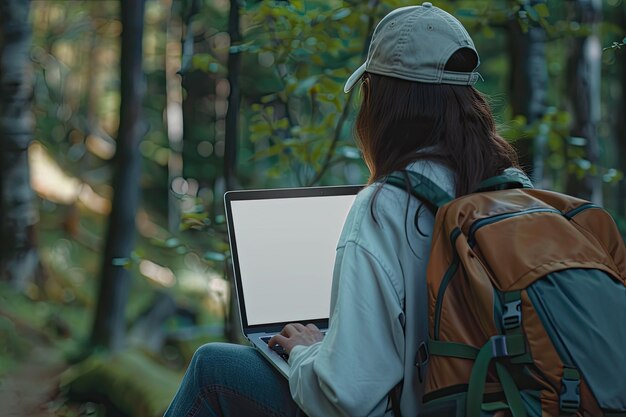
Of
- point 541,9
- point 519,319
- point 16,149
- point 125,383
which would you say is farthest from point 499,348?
point 16,149

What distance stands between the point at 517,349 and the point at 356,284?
250 mm

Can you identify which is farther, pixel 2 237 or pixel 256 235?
pixel 2 237

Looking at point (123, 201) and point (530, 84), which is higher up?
point (530, 84)

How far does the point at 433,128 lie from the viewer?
1.31 meters

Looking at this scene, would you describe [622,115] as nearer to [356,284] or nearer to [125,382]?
[125,382]

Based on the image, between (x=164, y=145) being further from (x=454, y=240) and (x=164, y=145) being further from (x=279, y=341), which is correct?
(x=454, y=240)

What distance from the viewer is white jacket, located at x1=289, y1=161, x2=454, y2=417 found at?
1.16m

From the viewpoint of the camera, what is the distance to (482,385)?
3.69 ft

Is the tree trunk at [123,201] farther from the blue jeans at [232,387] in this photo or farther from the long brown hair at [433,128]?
the long brown hair at [433,128]

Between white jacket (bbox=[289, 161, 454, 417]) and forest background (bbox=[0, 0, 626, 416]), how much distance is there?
4.57 feet

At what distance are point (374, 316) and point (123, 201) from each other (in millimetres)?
2090

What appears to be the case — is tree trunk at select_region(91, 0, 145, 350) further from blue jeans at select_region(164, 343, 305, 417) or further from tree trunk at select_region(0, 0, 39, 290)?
blue jeans at select_region(164, 343, 305, 417)

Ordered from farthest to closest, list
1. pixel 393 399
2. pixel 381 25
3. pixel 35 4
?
pixel 35 4 < pixel 381 25 < pixel 393 399

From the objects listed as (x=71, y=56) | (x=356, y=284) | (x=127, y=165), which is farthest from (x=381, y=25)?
(x=71, y=56)
